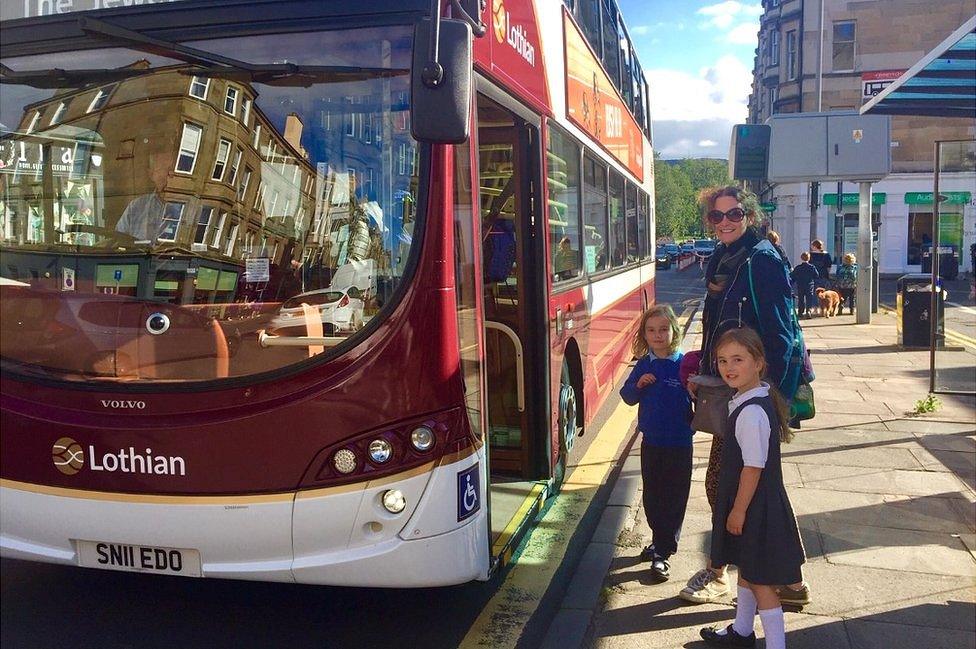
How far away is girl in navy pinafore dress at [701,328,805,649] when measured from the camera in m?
3.63

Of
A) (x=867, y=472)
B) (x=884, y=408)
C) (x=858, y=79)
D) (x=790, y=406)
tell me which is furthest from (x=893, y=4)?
(x=790, y=406)

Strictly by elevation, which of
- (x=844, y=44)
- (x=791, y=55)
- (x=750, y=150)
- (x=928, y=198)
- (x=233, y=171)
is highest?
(x=791, y=55)

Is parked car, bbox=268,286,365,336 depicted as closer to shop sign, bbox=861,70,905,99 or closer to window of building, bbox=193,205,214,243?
window of building, bbox=193,205,214,243

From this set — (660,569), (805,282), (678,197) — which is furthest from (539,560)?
(678,197)

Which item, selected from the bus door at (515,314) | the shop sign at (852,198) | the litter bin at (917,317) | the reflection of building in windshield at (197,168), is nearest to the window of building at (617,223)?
the bus door at (515,314)

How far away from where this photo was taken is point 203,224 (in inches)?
147

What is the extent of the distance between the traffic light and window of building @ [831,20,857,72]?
23645 millimetres

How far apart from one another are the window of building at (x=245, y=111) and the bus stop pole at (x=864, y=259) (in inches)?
677

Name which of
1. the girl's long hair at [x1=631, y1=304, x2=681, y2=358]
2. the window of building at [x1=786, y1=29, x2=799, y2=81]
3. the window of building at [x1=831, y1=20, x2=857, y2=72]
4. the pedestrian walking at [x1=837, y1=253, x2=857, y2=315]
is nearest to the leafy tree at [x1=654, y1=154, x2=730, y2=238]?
the window of building at [x1=786, y1=29, x2=799, y2=81]

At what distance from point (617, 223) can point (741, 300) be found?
5512mm

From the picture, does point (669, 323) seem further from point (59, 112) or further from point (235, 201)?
point (59, 112)

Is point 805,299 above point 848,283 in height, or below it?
below

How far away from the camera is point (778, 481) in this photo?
3691 millimetres

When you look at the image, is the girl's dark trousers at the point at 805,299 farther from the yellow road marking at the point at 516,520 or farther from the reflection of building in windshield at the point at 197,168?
the reflection of building in windshield at the point at 197,168
